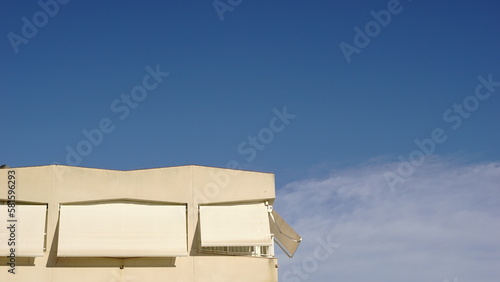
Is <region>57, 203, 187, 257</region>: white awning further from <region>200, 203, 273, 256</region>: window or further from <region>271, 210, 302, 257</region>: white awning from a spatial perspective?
<region>271, 210, 302, 257</region>: white awning

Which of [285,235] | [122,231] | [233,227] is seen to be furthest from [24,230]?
[285,235]

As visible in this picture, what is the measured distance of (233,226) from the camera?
27.5 metres

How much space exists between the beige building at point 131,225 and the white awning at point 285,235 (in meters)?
1.64

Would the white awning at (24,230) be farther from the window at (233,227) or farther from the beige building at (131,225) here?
the window at (233,227)

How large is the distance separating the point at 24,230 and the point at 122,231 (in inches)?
134

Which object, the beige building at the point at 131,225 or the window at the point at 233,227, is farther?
the window at the point at 233,227

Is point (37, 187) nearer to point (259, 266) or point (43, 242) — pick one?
point (43, 242)

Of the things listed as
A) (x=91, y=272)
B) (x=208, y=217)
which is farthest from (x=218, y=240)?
(x=91, y=272)

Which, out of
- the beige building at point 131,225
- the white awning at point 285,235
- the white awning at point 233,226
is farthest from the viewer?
the white awning at point 285,235

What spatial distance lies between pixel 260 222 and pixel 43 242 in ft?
26.3

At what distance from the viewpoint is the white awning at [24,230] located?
82.8 ft

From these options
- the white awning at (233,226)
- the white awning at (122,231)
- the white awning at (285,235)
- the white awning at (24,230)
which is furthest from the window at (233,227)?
the white awning at (24,230)

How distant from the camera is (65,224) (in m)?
26.0

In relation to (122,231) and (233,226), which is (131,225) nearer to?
(122,231)
